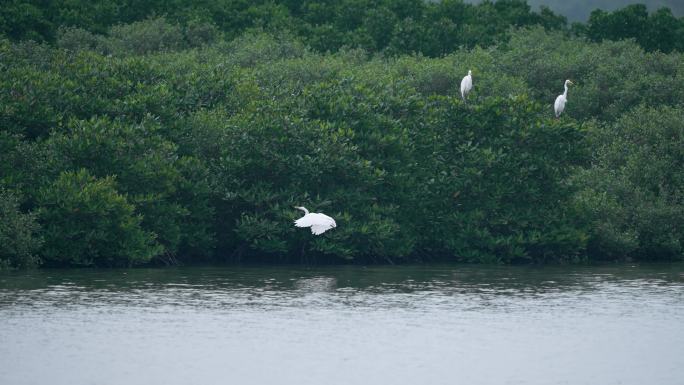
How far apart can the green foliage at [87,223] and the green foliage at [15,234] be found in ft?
2.18

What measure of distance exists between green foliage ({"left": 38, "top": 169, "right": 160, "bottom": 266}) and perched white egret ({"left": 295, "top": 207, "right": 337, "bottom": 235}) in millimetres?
4619

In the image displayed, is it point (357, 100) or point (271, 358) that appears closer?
point (271, 358)

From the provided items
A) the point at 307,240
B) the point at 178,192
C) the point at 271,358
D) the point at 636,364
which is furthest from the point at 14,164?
the point at 636,364

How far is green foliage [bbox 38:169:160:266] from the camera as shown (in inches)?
1407

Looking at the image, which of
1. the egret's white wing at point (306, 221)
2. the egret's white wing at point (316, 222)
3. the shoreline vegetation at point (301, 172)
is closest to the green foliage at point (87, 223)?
the shoreline vegetation at point (301, 172)

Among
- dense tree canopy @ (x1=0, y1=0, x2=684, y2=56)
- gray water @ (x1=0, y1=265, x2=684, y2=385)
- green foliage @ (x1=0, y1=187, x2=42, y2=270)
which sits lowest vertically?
gray water @ (x1=0, y1=265, x2=684, y2=385)

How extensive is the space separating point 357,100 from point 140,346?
64.6 ft

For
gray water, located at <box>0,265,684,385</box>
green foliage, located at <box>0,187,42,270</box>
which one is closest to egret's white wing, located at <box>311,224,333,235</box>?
gray water, located at <box>0,265,684,385</box>

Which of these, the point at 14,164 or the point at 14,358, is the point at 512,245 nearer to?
the point at 14,164

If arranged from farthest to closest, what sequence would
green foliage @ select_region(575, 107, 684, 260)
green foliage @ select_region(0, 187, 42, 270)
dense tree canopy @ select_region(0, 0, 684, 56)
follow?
1. dense tree canopy @ select_region(0, 0, 684, 56)
2. green foliage @ select_region(575, 107, 684, 260)
3. green foliage @ select_region(0, 187, 42, 270)

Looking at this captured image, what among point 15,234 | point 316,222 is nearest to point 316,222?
point 316,222

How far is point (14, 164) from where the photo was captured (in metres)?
37.0

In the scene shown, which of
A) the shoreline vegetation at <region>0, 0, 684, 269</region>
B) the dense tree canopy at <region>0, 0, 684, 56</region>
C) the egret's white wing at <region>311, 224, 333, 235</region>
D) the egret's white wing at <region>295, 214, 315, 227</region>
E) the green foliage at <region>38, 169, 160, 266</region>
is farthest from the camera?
the dense tree canopy at <region>0, 0, 684, 56</region>

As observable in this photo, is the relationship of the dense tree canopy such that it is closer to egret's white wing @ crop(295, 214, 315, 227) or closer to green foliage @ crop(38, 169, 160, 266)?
green foliage @ crop(38, 169, 160, 266)
